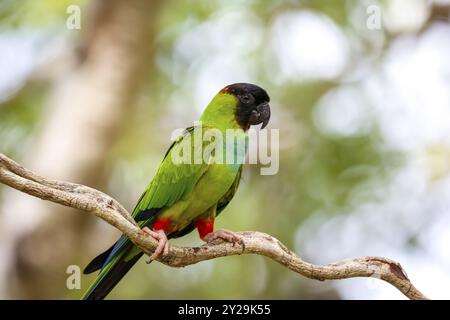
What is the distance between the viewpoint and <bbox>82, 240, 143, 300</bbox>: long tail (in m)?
5.81

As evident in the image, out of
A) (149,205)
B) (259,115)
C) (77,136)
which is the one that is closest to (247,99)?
(259,115)

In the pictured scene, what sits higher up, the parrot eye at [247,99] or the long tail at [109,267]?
the parrot eye at [247,99]

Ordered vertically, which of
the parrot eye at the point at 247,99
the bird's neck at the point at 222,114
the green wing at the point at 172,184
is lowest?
the green wing at the point at 172,184

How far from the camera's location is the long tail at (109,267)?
5809 mm

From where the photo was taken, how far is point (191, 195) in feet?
20.0

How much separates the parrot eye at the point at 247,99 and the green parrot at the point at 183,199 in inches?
10.3

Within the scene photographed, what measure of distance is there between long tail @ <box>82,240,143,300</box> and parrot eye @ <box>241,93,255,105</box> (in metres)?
1.94

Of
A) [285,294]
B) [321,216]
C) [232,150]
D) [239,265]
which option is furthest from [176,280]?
[232,150]

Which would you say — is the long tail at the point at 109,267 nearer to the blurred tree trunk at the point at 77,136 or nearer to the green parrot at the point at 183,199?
the green parrot at the point at 183,199

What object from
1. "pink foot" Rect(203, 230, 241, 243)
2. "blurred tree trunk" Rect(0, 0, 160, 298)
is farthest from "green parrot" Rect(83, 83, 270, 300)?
"blurred tree trunk" Rect(0, 0, 160, 298)

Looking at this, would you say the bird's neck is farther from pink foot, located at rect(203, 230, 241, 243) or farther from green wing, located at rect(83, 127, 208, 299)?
pink foot, located at rect(203, 230, 241, 243)

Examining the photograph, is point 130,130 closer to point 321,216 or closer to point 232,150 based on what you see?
point 321,216

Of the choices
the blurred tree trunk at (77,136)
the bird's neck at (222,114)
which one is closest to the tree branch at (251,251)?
the bird's neck at (222,114)

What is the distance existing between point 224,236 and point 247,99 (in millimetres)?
1716
